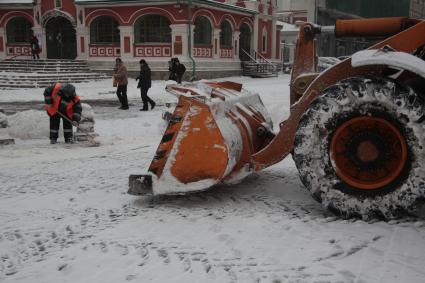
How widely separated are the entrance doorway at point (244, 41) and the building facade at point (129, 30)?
29.2 inches

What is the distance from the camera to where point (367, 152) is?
352 centimetres

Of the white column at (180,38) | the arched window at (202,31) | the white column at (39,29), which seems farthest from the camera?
the white column at (39,29)

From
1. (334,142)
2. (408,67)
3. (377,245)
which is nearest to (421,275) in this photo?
(377,245)

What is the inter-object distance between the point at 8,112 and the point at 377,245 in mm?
12198

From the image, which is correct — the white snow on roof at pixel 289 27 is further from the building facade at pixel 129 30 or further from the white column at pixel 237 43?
the white column at pixel 237 43

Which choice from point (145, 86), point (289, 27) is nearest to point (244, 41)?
point (289, 27)

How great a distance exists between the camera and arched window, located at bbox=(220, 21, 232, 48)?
26688mm

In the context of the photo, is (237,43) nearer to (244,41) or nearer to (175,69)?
(244,41)

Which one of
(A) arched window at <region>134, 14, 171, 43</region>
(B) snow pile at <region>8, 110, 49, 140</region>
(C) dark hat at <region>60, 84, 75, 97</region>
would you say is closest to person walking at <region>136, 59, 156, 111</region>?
(B) snow pile at <region>8, 110, 49, 140</region>

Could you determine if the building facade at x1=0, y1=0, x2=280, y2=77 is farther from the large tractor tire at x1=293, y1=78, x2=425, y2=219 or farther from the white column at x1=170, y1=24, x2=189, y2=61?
the large tractor tire at x1=293, y1=78, x2=425, y2=219

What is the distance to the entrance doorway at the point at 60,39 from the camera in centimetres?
2628

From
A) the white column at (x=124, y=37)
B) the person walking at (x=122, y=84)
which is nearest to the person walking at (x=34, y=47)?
the white column at (x=124, y=37)

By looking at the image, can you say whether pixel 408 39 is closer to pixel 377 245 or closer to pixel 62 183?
pixel 377 245

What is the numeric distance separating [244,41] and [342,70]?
2632 centimetres
